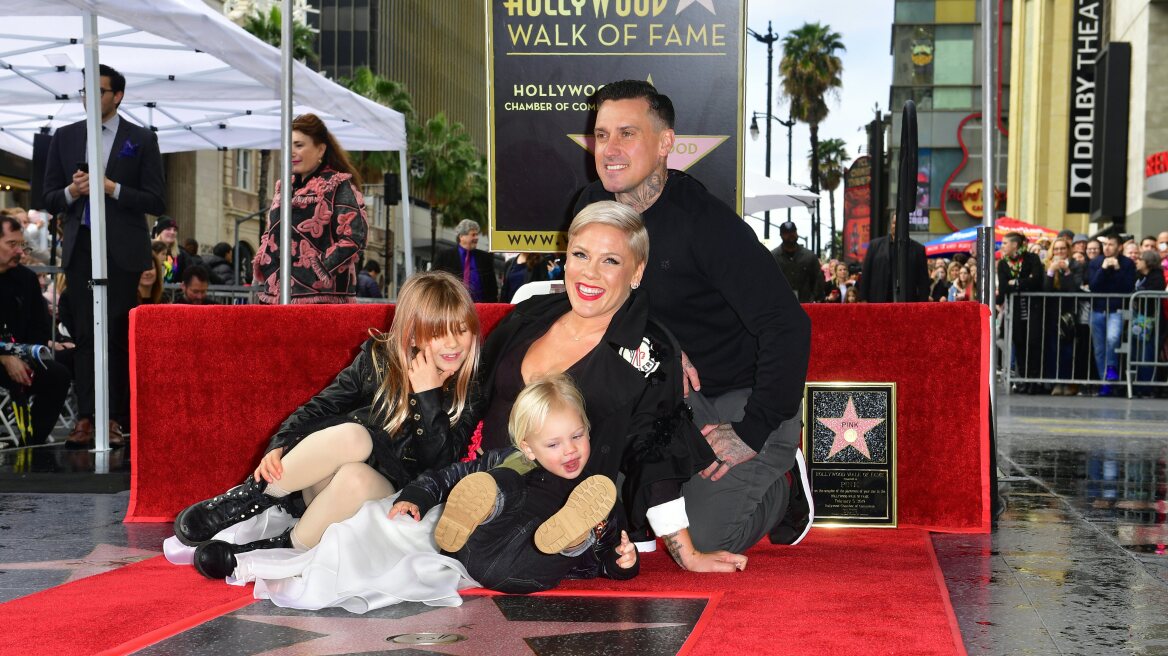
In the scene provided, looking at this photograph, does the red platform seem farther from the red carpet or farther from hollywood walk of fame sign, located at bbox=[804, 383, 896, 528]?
the red carpet

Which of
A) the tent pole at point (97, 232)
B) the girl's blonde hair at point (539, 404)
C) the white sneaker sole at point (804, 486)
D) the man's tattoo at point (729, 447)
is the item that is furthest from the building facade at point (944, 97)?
the girl's blonde hair at point (539, 404)

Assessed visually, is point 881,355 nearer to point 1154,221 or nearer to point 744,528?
point 744,528

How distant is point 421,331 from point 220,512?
3.12 feet

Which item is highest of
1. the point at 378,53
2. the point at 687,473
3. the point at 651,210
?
the point at 378,53

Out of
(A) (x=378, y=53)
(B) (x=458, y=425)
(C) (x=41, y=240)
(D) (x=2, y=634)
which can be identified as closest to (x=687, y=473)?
(B) (x=458, y=425)

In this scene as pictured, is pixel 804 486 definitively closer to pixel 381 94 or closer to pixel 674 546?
pixel 674 546

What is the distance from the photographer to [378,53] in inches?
2859

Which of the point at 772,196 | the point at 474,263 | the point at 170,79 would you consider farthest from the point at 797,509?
the point at 772,196

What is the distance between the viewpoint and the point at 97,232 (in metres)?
7.45

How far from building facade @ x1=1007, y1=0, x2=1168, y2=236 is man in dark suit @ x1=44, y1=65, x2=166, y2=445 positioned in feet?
55.9

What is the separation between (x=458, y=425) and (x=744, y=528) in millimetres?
1126

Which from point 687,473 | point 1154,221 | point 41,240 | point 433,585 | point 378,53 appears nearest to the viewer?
point 433,585

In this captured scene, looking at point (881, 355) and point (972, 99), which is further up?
point (972, 99)

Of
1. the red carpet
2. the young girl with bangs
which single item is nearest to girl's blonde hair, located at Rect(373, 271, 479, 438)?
the young girl with bangs
